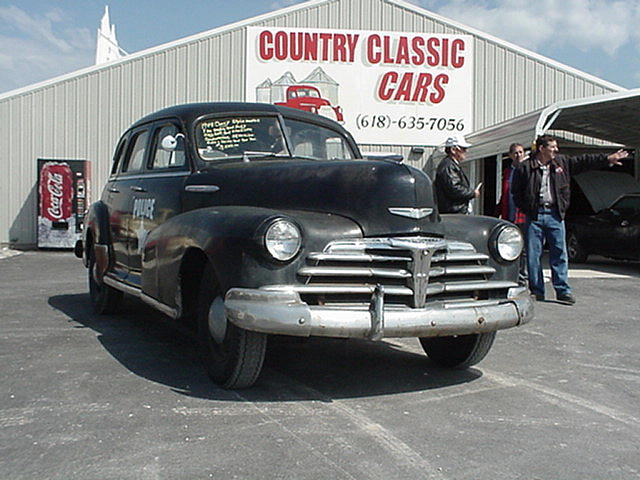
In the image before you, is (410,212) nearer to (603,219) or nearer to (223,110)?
(223,110)

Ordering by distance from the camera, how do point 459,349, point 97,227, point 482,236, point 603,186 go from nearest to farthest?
point 482,236 < point 459,349 < point 97,227 < point 603,186

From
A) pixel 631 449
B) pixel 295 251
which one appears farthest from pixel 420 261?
pixel 631 449

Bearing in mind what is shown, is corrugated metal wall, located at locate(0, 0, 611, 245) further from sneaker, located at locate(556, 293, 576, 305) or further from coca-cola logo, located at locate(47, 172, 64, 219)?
sneaker, located at locate(556, 293, 576, 305)

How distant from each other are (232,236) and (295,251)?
354 millimetres

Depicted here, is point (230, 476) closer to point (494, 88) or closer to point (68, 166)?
point (68, 166)

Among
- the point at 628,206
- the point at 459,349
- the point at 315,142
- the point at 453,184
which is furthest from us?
the point at 628,206

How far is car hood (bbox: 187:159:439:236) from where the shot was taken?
12.6 feet

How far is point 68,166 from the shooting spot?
1557cm

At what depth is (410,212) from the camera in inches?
152

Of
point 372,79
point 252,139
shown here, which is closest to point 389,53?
point 372,79

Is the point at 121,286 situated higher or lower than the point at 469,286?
lower

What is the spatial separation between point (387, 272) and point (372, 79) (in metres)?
13.8

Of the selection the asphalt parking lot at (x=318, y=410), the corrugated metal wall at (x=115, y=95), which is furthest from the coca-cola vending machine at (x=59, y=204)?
the asphalt parking lot at (x=318, y=410)

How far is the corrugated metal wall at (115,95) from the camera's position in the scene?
16.0 meters
